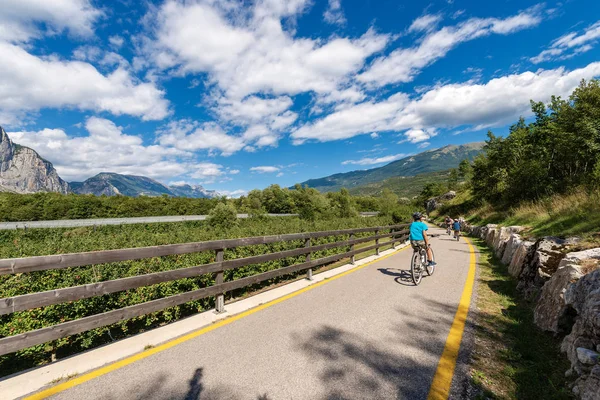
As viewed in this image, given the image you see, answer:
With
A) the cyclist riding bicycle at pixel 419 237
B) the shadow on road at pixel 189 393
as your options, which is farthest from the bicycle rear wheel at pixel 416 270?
the shadow on road at pixel 189 393

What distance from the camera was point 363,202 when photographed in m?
139

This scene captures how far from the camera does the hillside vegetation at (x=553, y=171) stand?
10.4 metres

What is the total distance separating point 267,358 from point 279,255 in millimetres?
3017

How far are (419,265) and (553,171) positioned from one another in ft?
73.4

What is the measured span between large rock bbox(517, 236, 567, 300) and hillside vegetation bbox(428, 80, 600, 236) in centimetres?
203

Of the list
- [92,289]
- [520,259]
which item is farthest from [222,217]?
[92,289]

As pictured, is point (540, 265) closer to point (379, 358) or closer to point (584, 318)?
point (584, 318)

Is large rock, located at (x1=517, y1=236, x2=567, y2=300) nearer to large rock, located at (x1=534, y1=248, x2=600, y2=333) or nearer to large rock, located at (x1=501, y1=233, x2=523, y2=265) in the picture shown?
large rock, located at (x1=534, y1=248, x2=600, y2=333)

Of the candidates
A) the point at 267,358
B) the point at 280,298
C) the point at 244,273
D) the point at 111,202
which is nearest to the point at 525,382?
the point at 267,358

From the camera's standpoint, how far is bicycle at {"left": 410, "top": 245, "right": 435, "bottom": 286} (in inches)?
264

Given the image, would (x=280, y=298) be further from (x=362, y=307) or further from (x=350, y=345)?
(x=350, y=345)

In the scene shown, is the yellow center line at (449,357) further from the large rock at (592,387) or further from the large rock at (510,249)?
the large rock at (510,249)

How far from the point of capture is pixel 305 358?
3271 mm

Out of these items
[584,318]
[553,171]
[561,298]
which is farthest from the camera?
[553,171]
